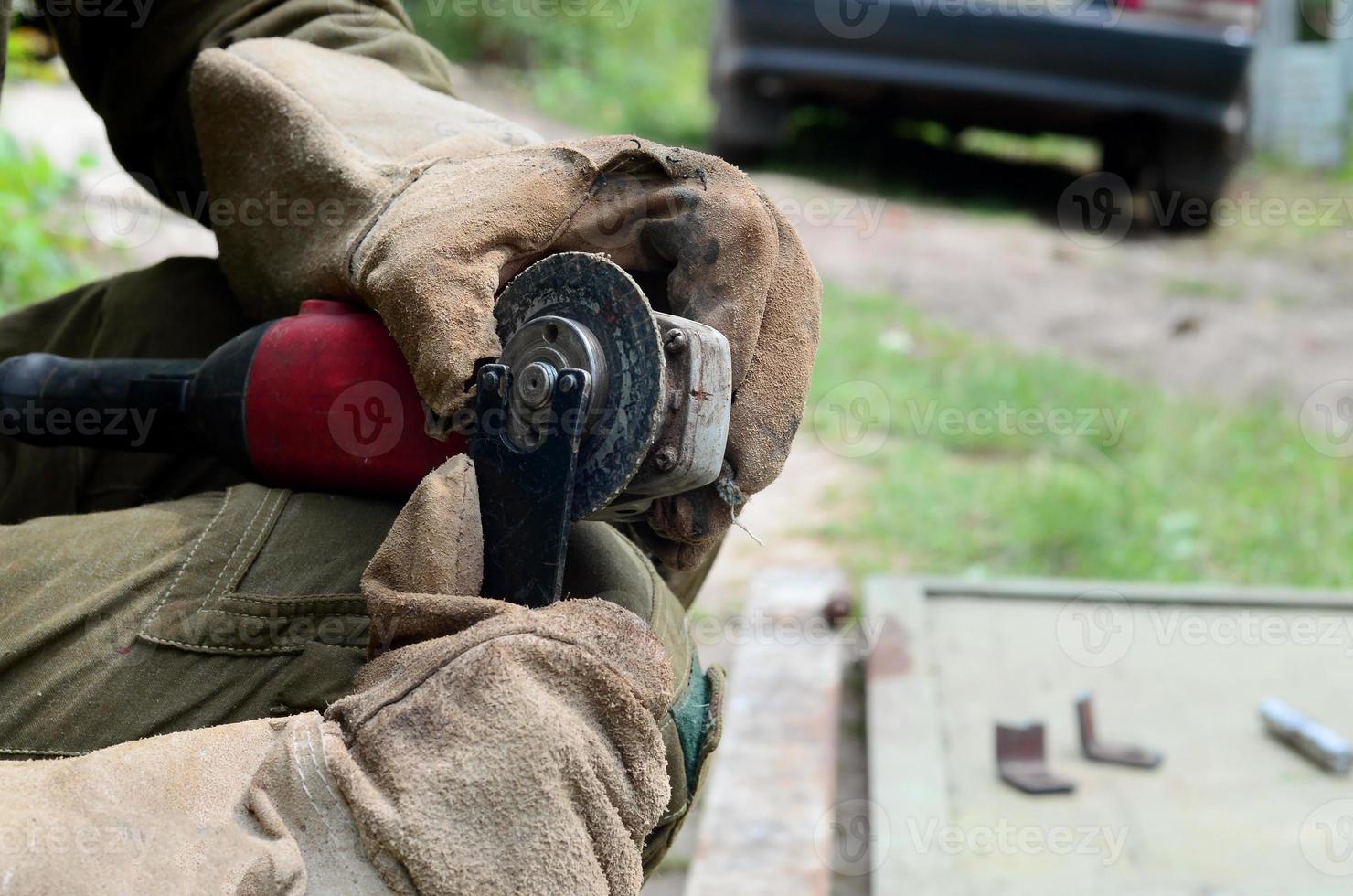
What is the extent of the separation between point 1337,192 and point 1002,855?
6.54 m

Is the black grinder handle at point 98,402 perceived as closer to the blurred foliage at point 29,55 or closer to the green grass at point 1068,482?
the green grass at point 1068,482

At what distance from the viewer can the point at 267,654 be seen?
4.30 feet

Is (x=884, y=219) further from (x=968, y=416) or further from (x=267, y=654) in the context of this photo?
(x=267, y=654)

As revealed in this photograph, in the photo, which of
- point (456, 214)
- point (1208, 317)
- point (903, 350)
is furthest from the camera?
point (1208, 317)

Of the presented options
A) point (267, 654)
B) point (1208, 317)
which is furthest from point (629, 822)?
point (1208, 317)

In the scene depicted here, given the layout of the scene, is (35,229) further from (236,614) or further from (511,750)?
(511,750)

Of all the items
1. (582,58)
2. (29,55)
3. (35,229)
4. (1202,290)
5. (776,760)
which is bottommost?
(582,58)

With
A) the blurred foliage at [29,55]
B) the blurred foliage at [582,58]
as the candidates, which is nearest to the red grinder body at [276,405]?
the blurred foliage at [29,55]
